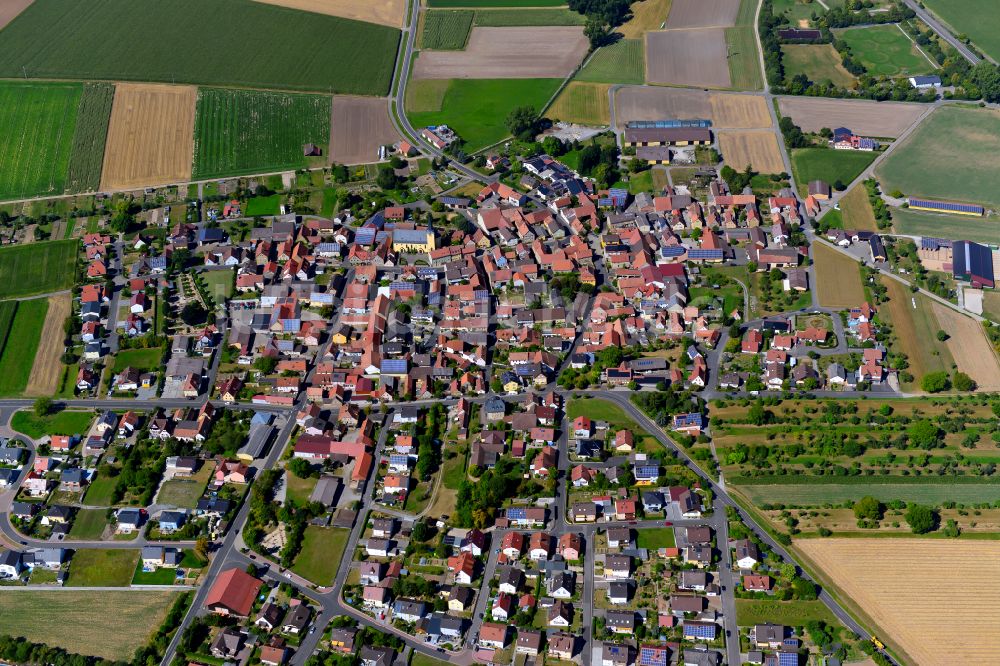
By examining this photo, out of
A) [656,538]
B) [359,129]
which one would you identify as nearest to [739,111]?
[359,129]

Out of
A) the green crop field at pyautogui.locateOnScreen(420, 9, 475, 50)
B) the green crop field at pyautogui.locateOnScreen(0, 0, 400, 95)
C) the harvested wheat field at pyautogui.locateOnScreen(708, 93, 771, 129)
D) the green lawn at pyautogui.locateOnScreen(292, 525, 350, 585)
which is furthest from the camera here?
the green crop field at pyautogui.locateOnScreen(420, 9, 475, 50)

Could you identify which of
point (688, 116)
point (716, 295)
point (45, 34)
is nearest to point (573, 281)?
point (716, 295)

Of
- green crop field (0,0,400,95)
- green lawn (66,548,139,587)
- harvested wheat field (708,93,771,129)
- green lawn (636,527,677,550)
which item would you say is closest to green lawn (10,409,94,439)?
green lawn (66,548,139,587)

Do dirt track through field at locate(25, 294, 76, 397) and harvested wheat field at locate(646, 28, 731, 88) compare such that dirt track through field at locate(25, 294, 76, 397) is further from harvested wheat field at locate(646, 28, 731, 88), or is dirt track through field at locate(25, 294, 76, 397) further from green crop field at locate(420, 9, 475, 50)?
harvested wheat field at locate(646, 28, 731, 88)

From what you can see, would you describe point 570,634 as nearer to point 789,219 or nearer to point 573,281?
point 573,281

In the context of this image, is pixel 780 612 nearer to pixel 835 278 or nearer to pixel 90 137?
pixel 835 278
